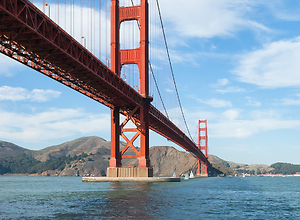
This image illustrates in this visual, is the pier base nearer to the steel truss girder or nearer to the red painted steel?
the red painted steel

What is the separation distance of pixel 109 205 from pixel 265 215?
27.3 feet

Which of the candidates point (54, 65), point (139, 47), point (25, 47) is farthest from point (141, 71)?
point (25, 47)

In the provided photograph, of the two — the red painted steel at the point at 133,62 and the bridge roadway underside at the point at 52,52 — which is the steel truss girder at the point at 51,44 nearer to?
the bridge roadway underside at the point at 52,52

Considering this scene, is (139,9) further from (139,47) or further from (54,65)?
(54,65)

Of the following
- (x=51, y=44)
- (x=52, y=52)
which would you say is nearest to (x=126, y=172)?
(x=52, y=52)

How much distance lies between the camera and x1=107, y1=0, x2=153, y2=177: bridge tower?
154ft

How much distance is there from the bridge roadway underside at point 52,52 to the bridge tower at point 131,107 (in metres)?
5.43

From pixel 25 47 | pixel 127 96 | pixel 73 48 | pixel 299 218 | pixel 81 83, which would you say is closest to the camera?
pixel 299 218

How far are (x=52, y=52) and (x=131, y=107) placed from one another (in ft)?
81.1

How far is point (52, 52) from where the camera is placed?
25.6 meters

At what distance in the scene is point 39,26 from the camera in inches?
880

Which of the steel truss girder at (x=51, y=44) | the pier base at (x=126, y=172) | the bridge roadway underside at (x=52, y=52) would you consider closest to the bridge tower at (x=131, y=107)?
the pier base at (x=126, y=172)

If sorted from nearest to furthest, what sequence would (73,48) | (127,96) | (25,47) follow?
(25,47)
(73,48)
(127,96)

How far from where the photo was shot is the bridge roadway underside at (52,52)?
20.9 metres
